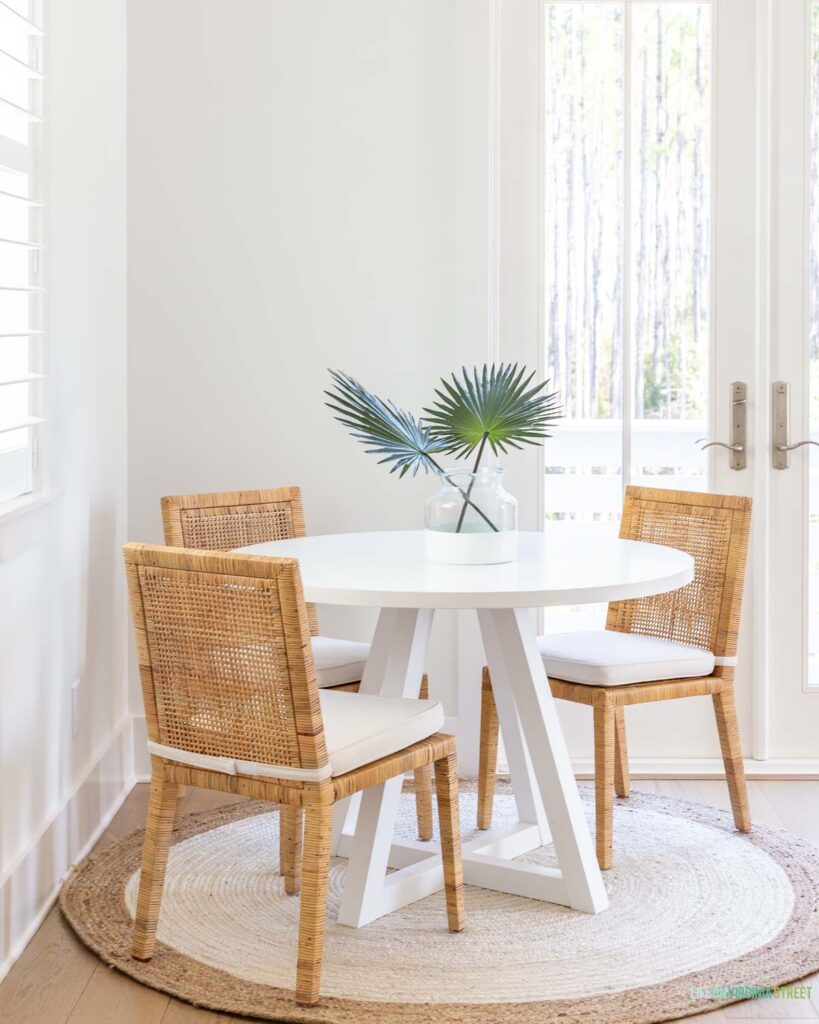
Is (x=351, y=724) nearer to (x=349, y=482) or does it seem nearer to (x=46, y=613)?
(x=46, y=613)

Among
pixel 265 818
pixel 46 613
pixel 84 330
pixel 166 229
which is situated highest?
pixel 166 229

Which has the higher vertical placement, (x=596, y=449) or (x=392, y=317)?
(x=392, y=317)

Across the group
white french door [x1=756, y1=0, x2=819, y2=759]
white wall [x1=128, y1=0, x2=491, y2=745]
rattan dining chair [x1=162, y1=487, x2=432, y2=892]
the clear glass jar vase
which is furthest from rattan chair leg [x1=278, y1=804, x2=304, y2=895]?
white french door [x1=756, y1=0, x2=819, y2=759]

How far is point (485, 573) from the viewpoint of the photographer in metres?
2.55

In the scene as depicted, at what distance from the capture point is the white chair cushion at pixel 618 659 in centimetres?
291

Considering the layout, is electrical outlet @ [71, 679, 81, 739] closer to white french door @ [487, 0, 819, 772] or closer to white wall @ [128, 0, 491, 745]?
white wall @ [128, 0, 491, 745]

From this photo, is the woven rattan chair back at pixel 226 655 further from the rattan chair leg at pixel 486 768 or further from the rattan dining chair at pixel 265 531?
the rattan chair leg at pixel 486 768

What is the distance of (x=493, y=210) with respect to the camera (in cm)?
357

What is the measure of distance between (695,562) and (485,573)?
3.13 feet

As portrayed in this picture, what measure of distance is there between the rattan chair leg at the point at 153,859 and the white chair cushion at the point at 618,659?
3.30 ft

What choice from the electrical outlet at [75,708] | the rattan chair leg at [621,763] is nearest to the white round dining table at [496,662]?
the rattan chair leg at [621,763]

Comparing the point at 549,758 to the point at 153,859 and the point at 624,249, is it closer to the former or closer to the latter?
the point at 153,859

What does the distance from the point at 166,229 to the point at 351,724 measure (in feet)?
6.01

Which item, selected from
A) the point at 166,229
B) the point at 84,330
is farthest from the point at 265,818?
the point at 166,229
